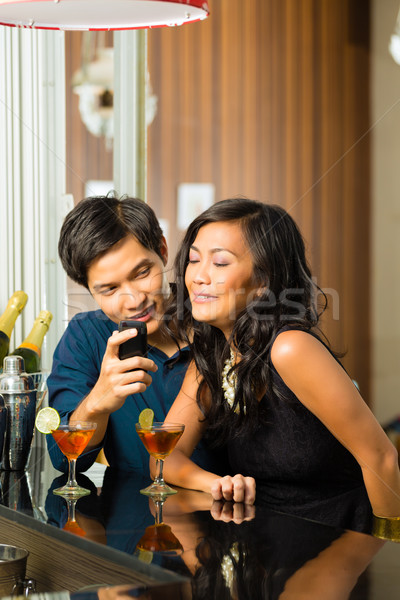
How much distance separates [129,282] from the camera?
1622 mm

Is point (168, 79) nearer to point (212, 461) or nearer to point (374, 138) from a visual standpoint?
point (374, 138)

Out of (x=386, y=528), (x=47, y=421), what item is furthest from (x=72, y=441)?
(x=386, y=528)

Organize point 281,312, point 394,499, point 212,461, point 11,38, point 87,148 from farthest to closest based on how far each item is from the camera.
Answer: point 87,148
point 11,38
point 212,461
point 281,312
point 394,499

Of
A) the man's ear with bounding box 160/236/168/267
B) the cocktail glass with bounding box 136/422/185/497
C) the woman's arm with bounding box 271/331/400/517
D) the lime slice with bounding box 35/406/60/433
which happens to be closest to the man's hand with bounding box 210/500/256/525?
the cocktail glass with bounding box 136/422/185/497

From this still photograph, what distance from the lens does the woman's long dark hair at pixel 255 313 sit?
142 cm

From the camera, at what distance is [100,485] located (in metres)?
1.35

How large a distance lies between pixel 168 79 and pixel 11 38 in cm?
138

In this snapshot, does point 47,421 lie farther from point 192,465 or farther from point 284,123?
point 284,123

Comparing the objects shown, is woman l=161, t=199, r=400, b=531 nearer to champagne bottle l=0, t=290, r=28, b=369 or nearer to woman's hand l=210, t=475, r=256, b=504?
woman's hand l=210, t=475, r=256, b=504

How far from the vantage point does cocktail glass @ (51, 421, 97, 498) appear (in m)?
1.24

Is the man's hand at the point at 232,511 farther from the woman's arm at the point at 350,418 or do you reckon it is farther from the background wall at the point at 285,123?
the background wall at the point at 285,123

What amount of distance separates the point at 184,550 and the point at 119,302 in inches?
30.9

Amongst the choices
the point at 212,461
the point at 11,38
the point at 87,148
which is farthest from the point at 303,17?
the point at 212,461

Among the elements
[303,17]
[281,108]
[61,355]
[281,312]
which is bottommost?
[61,355]
